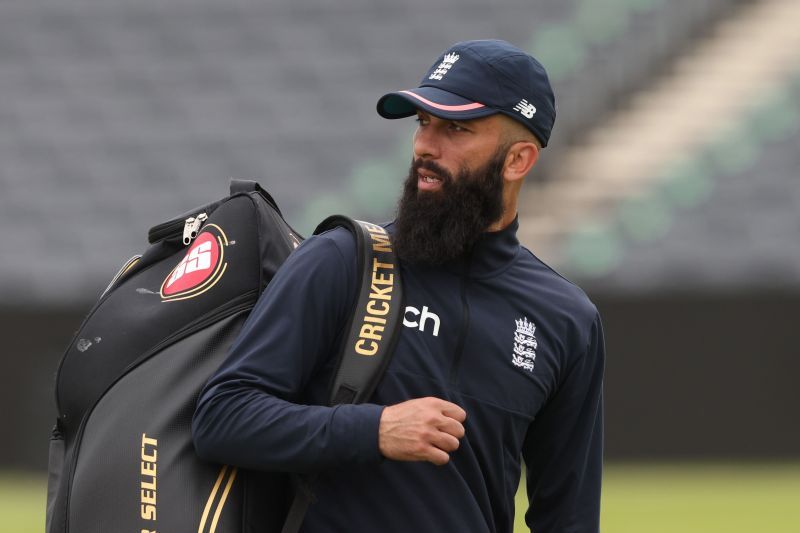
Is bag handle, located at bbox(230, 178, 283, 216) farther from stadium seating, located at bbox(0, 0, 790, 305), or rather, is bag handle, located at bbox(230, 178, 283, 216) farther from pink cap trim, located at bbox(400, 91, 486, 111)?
stadium seating, located at bbox(0, 0, 790, 305)

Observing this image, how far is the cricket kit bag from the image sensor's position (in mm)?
2557

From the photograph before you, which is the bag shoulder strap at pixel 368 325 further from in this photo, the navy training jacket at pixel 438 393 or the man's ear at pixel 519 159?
the man's ear at pixel 519 159

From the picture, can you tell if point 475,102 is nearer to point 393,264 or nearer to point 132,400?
point 393,264

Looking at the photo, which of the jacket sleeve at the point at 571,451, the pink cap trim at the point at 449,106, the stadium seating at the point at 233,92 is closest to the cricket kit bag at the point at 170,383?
the pink cap trim at the point at 449,106

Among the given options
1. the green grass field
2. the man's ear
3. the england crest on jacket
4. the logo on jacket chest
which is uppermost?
the man's ear

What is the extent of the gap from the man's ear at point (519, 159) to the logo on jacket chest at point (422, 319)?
1.12ft

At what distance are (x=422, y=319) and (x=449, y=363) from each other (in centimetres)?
10

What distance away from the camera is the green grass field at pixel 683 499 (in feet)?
25.5

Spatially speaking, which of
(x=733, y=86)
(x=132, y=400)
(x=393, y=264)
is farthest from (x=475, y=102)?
(x=733, y=86)

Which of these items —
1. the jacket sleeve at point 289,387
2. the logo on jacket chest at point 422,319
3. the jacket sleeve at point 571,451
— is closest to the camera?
the jacket sleeve at point 289,387

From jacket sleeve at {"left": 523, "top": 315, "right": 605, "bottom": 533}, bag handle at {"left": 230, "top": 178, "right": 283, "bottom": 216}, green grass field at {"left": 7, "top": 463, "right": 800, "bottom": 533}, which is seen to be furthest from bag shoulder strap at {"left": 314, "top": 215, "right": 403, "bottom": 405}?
green grass field at {"left": 7, "top": 463, "right": 800, "bottom": 533}

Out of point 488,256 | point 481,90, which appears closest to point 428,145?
point 481,90

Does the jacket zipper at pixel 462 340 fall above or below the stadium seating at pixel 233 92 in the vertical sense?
below

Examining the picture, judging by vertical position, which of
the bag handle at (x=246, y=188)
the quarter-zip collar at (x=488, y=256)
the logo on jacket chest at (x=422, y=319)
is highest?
the bag handle at (x=246, y=188)
